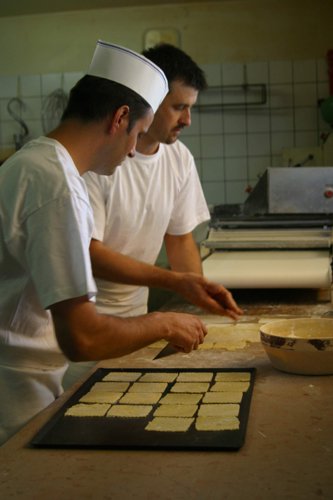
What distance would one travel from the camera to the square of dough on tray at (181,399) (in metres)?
1.29

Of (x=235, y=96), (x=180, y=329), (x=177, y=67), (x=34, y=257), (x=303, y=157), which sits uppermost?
(x=235, y=96)

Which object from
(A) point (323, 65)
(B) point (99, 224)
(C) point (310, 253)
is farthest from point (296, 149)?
(B) point (99, 224)

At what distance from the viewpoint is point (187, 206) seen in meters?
2.59

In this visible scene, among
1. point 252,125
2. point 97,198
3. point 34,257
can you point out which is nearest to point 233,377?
point 34,257

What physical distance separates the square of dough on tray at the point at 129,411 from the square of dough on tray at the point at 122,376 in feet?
0.62

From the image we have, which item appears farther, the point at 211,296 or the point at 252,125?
the point at 252,125

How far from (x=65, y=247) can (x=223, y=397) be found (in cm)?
45

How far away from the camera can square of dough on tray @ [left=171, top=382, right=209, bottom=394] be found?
4.48ft

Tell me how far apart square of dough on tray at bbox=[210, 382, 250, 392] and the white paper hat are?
73cm

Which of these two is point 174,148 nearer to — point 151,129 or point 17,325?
point 151,129

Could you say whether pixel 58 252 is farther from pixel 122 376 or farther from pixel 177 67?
pixel 177 67

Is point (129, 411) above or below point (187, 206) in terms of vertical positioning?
below

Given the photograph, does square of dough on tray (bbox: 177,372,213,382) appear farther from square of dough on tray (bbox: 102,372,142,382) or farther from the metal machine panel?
the metal machine panel

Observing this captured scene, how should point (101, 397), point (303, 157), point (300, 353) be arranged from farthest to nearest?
point (303, 157), point (300, 353), point (101, 397)
